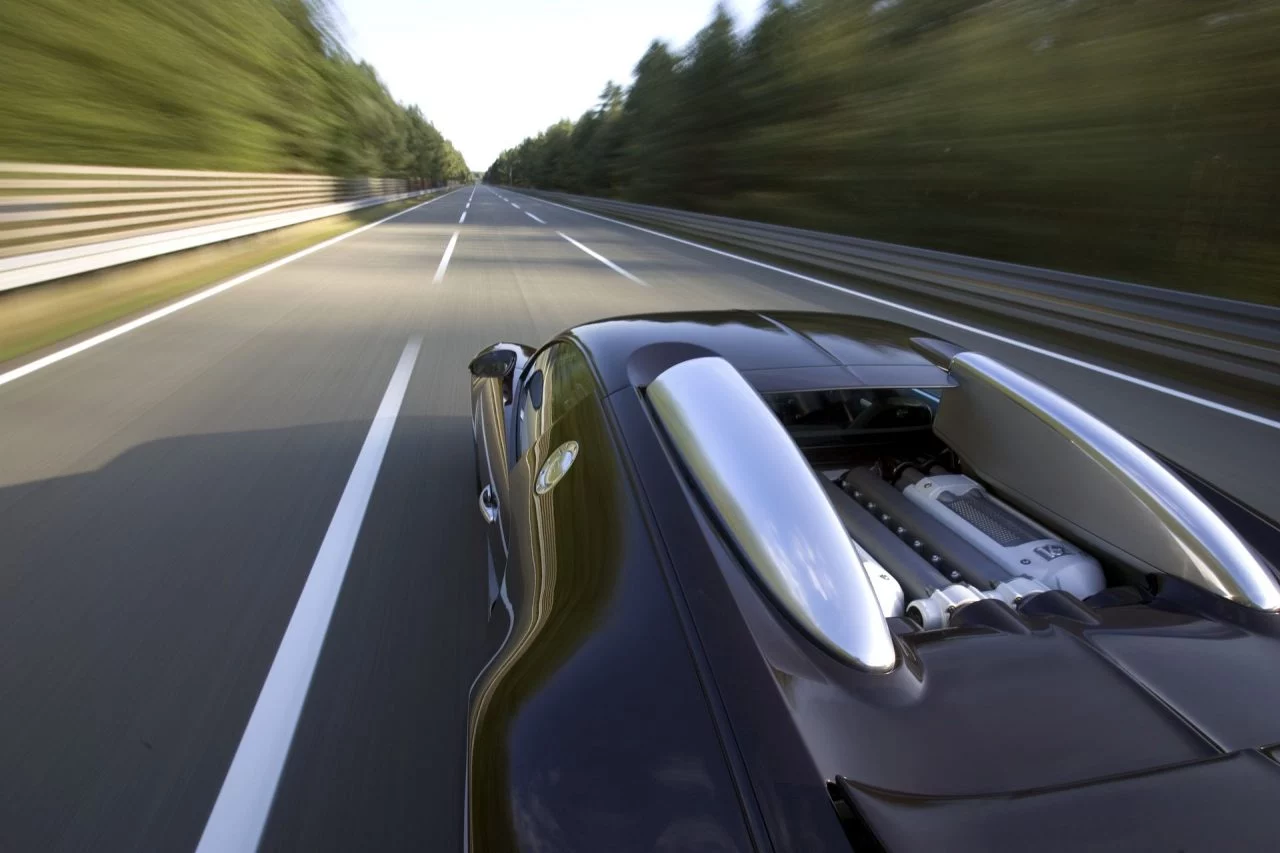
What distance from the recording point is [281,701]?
2.54 m

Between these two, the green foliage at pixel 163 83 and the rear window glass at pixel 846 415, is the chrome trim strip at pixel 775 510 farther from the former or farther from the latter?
the green foliage at pixel 163 83

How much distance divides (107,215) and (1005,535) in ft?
39.5

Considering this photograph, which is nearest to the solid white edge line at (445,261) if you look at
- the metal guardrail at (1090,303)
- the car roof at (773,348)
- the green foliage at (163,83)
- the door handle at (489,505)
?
the green foliage at (163,83)

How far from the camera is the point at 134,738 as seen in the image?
2.37 m

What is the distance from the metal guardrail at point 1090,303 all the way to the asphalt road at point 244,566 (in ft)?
1.90

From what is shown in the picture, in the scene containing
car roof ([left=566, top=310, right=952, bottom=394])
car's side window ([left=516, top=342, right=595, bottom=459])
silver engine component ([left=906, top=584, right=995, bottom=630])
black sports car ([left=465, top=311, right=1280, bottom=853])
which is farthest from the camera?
car's side window ([left=516, top=342, right=595, bottom=459])

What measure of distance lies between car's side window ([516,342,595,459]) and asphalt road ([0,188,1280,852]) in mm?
794

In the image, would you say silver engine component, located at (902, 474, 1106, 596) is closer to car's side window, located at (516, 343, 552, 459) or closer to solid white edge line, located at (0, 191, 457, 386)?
car's side window, located at (516, 343, 552, 459)

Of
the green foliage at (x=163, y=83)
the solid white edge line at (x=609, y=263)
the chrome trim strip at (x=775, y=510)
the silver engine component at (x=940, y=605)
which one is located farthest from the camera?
the green foliage at (x=163, y=83)

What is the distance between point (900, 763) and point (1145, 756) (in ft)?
1.28

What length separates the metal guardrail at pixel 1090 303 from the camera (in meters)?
7.07

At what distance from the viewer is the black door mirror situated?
3.63 metres

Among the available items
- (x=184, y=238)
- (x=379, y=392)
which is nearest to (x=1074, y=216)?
(x=379, y=392)

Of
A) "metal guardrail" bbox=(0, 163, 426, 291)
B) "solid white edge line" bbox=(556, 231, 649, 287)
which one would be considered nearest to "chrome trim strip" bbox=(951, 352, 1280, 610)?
"metal guardrail" bbox=(0, 163, 426, 291)
